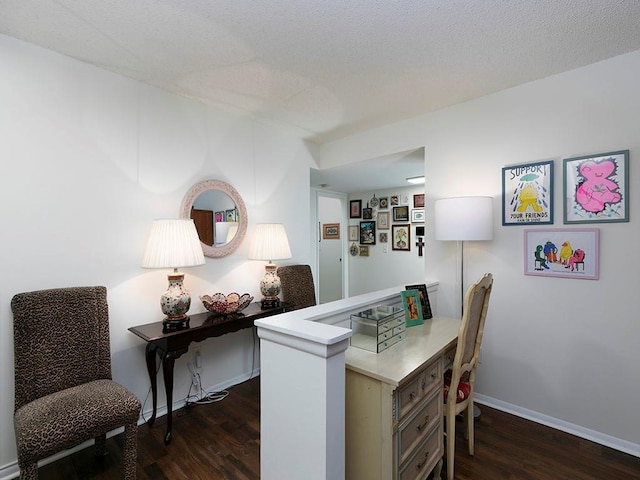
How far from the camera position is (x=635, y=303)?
1903mm

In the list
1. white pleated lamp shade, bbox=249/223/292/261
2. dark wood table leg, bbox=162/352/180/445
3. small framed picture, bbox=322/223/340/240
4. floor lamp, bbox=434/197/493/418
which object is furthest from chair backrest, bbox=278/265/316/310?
small framed picture, bbox=322/223/340/240

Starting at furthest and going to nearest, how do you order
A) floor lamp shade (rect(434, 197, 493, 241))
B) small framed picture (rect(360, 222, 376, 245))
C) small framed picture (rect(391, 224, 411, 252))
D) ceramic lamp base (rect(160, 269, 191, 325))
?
small framed picture (rect(360, 222, 376, 245)), small framed picture (rect(391, 224, 411, 252)), floor lamp shade (rect(434, 197, 493, 241)), ceramic lamp base (rect(160, 269, 191, 325))

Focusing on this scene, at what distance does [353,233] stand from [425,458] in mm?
4163

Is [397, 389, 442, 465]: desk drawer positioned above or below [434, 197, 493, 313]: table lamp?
below

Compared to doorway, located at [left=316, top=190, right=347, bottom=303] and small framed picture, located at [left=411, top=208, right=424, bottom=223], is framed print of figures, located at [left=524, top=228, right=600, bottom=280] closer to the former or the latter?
small framed picture, located at [left=411, top=208, right=424, bottom=223]

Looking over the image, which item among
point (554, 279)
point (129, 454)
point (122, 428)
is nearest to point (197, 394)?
point (122, 428)

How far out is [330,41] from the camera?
1.77 m

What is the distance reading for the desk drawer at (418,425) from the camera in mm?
1347

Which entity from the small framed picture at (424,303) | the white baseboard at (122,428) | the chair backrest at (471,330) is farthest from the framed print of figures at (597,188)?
the white baseboard at (122,428)

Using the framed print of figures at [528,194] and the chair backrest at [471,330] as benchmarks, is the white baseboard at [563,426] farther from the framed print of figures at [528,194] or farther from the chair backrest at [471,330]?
the framed print of figures at [528,194]

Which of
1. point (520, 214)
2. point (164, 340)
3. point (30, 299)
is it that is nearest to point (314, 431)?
point (164, 340)

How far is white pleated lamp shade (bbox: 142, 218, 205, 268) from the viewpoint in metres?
2.04

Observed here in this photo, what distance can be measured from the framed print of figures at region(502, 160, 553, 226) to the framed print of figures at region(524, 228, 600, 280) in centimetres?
11

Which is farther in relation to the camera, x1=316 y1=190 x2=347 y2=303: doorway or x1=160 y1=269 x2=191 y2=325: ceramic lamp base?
x1=316 y1=190 x2=347 y2=303: doorway
